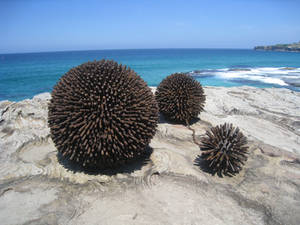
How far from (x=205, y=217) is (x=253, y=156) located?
2.69 m

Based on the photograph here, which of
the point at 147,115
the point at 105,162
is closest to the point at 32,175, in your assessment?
the point at 105,162

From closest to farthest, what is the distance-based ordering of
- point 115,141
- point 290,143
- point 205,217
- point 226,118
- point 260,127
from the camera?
1. point 205,217
2. point 115,141
3. point 290,143
4. point 260,127
5. point 226,118

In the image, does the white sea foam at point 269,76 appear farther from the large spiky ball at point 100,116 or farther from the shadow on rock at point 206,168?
the large spiky ball at point 100,116

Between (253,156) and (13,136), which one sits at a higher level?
(13,136)

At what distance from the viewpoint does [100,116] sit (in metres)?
3.40

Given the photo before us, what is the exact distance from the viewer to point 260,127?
6.82 m

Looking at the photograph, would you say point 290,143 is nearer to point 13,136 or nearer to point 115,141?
point 115,141

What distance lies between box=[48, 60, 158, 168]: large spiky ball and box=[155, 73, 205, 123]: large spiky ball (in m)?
2.40

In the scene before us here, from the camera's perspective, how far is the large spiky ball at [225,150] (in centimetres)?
404

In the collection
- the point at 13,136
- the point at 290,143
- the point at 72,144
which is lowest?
the point at 290,143

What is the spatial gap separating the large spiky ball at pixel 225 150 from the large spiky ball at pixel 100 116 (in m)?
1.32

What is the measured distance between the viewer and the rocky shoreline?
301 centimetres

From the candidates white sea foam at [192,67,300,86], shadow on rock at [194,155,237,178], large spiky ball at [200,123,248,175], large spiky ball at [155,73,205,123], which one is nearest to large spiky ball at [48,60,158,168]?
large spiky ball at [200,123,248,175]

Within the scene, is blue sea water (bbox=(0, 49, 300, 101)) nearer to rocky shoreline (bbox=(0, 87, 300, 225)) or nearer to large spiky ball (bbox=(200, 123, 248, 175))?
rocky shoreline (bbox=(0, 87, 300, 225))
